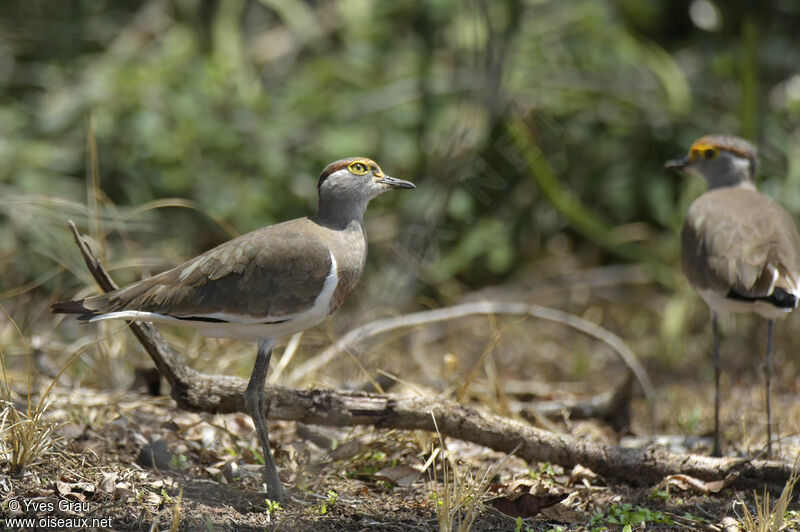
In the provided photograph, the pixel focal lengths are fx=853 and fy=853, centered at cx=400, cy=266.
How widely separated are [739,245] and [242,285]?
260cm

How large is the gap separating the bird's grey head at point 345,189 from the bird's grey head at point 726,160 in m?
2.16

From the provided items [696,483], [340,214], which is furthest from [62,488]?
[696,483]

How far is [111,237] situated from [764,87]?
5939 mm

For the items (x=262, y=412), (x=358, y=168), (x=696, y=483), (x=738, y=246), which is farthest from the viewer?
(x=738, y=246)

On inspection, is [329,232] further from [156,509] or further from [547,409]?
[547,409]

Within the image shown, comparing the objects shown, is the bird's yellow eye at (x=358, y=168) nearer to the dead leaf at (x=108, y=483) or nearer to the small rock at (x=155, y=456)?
the small rock at (x=155, y=456)

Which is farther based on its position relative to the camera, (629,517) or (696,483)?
(696,483)

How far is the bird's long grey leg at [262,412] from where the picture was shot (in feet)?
12.4

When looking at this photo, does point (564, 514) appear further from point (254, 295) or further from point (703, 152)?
point (703, 152)

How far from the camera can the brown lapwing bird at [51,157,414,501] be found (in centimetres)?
379

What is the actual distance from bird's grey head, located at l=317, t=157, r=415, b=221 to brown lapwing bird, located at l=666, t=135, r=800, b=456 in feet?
5.61

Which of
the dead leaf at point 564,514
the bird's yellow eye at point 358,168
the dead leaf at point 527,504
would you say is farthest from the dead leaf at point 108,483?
the dead leaf at point 564,514

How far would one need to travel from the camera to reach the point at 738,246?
450cm

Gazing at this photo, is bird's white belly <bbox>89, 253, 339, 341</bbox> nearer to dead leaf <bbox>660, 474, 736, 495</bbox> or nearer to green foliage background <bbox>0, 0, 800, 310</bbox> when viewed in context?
dead leaf <bbox>660, 474, 736, 495</bbox>
